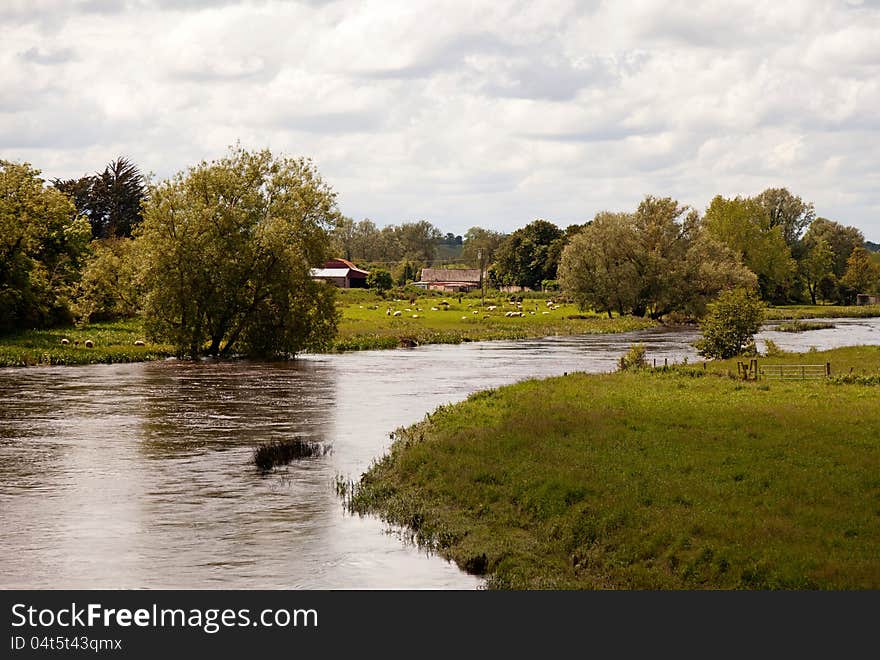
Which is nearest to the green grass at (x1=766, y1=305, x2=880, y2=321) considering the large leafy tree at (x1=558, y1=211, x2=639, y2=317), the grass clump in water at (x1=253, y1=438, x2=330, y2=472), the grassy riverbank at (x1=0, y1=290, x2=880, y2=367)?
the grassy riverbank at (x1=0, y1=290, x2=880, y2=367)

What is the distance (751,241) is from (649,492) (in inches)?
5934

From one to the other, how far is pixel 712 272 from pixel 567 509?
332 ft

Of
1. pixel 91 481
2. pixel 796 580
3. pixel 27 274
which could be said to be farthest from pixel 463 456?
pixel 27 274

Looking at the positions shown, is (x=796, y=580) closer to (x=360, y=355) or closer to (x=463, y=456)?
(x=463, y=456)

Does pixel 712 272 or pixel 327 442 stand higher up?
pixel 712 272

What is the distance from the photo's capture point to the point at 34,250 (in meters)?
74.1

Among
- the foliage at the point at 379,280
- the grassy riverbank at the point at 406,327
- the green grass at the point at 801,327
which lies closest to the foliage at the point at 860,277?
the grassy riverbank at the point at 406,327

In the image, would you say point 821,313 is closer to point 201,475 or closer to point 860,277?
point 860,277

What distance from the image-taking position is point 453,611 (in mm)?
16562

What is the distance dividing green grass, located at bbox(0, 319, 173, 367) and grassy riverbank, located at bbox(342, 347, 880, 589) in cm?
3555

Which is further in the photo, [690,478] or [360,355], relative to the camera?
[360,355]

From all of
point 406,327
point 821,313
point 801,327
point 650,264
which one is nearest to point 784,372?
point 406,327

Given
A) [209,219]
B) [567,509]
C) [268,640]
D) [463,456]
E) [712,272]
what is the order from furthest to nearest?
[712,272], [209,219], [463,456], [567,509], [268,640]

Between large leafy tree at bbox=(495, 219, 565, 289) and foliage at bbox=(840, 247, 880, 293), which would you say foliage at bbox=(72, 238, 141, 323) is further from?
foliage at bbox=(840, 247, 880, 293)
